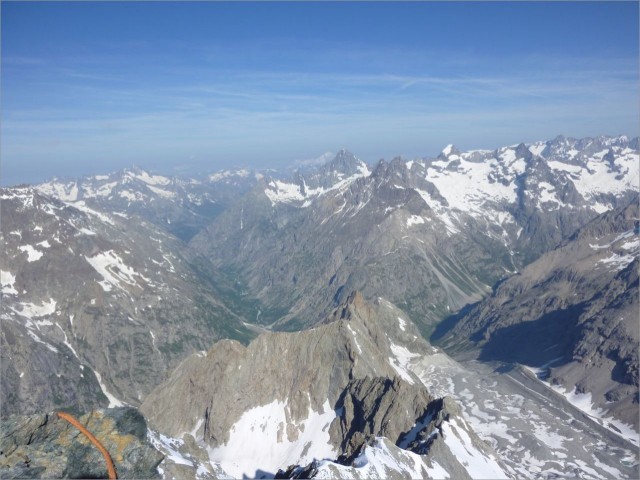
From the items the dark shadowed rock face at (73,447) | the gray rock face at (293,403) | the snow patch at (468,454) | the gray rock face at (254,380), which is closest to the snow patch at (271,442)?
the gray rock face at (293,403)

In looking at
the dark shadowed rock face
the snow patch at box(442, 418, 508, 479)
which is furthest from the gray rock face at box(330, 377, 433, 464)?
the dark shadowed rock face

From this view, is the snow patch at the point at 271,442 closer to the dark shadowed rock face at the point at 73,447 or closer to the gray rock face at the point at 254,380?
the gray rock face at the point at 254,380

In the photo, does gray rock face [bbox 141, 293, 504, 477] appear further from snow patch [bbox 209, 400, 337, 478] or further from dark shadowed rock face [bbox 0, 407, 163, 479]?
dark shadowed rock face [bbox 0, 407, 163, 479]

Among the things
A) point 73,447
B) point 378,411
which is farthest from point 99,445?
point 378,411

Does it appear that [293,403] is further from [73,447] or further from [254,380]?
[73,447]

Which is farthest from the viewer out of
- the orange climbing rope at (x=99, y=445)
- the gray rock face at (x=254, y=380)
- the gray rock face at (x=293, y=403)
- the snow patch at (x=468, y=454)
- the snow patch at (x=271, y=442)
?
the gray rock face at (x=254, y=380)

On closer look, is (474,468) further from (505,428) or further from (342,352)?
(505,428)

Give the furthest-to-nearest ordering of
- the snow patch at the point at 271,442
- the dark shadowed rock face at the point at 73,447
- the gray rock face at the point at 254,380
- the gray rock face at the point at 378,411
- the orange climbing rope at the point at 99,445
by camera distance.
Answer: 1. the gray rock face at the point at 254,380
2. the snow patch at the point at 271,442
3. the gray rock face at the point at 378,411
4. the dark shadowed rock face at the point at 73,447
5. the orange climbing rope at the point at 99,445

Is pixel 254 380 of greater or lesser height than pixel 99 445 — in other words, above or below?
below
